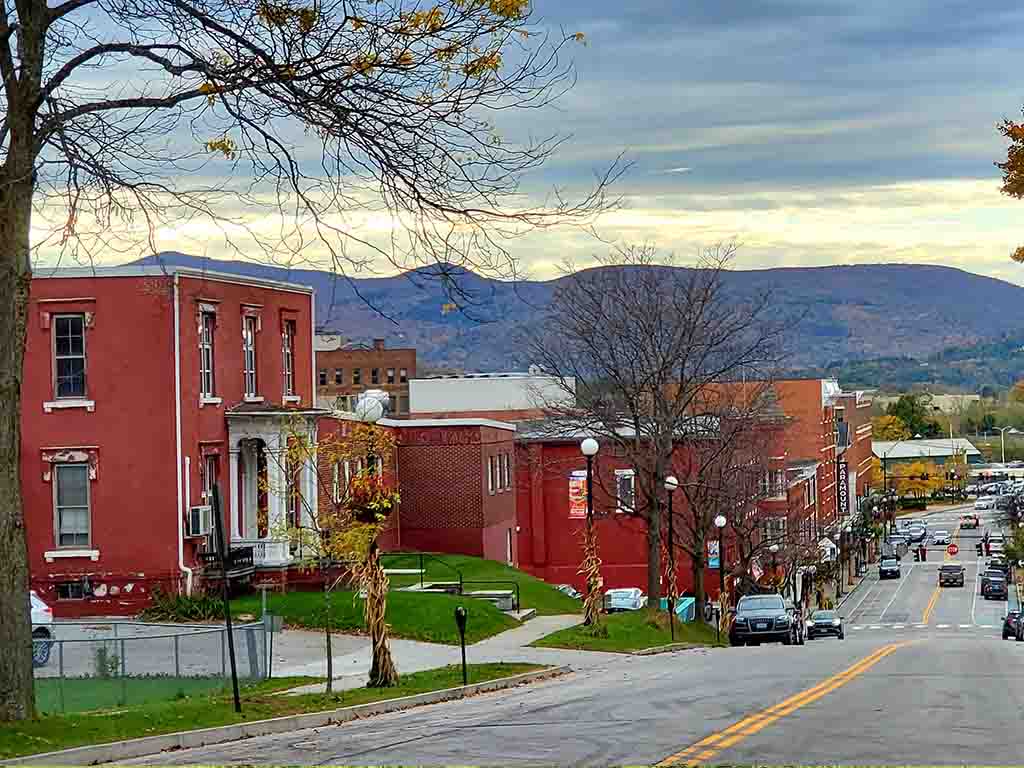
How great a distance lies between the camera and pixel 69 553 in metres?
35.1

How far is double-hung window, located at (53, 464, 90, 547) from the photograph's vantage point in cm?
3528

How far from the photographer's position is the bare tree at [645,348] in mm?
44156

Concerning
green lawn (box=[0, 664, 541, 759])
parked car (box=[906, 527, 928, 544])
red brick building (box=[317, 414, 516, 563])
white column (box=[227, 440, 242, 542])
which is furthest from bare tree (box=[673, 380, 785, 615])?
parked car (box=[906, 527, 928, 544])

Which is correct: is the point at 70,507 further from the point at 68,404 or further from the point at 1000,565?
the point at 1000,565

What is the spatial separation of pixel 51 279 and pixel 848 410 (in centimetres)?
10701

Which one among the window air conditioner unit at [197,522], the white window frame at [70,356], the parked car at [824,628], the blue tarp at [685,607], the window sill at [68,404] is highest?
the white window frame at [70,356]

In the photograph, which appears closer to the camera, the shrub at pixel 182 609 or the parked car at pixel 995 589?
the shrub at pixel 182 609

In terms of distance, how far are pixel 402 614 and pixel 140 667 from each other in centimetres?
1053

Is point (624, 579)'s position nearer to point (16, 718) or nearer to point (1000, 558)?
point (16, 718)

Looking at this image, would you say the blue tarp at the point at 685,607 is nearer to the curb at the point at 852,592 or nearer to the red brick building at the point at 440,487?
the red brick building at the point at 440,487

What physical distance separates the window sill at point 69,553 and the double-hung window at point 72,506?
0.21 metres

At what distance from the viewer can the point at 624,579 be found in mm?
62125

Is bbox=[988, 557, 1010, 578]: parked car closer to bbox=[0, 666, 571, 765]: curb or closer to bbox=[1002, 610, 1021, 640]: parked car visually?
bbox=[1002, 610, 1021, 640]: parked car

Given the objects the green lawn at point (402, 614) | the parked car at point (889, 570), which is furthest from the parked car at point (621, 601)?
the parked car at point (889, 570)
